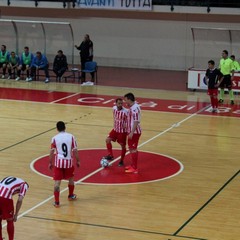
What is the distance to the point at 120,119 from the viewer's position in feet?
53.6

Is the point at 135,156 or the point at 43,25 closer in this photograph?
the point at 135,156

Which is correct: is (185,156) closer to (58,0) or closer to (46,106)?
(46,106)

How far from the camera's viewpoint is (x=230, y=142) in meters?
19.5

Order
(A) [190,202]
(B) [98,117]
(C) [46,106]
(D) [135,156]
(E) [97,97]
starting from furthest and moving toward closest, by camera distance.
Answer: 1. (E) [97,97]
2. (C) [46,106]
3. (B) [98,117]
4. (D) [135,156]
5. (A) [190,202]

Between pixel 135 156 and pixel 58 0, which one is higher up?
pixel 58 0

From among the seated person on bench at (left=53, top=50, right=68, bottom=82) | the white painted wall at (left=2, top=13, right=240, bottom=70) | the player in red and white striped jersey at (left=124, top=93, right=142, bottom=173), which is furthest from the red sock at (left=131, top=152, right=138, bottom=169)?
the white painted wall at (left=2, top=13, right=240, bottom=70)

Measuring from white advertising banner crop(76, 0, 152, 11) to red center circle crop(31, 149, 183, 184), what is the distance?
1554 centimetres

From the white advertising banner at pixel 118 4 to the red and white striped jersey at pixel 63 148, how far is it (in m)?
19.9

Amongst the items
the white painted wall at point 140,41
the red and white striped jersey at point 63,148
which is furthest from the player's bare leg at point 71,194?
the white painted wall at point 140,41

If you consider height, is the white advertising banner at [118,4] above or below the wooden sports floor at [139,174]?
above

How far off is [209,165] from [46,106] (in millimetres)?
9335

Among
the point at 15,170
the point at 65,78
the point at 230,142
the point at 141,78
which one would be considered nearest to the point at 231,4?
the point at 141,78

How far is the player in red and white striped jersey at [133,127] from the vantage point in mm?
15681

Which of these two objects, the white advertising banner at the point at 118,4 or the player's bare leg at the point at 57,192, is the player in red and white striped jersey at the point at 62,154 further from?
the white advertising banner at the point at 118,4
